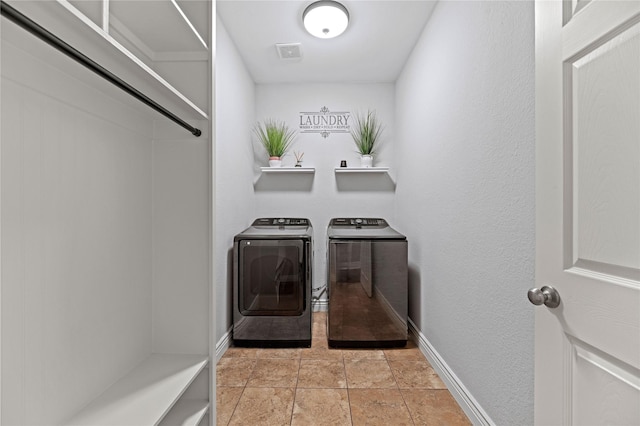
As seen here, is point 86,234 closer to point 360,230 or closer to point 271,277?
point 271,277

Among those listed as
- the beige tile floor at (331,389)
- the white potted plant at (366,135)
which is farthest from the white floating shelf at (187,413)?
the white potted plant at (366,135)

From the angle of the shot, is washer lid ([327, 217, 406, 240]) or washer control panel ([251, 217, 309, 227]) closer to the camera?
washer lid ([327, 217, 406, 240])

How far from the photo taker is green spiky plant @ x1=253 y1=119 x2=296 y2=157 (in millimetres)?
3332

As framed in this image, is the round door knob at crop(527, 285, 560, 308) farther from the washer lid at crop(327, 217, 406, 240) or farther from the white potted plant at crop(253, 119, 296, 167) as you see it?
the white potted plant at crop(253, 119, 296, 167)

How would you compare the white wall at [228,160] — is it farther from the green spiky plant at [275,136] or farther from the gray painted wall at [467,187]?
the green spiky plant at [275,136]

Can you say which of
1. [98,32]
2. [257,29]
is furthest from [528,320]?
[257,29]

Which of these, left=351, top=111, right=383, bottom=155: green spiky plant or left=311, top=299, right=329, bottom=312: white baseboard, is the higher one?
left=351, top=111, right=383, bottom=155: green spiky plant

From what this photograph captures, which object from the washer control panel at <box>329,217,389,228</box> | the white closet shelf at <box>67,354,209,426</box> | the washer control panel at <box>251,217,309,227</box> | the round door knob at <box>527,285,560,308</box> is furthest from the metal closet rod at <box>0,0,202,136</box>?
the washer control panel at <box>329,217,389,228</box>

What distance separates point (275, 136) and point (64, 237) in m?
2.54

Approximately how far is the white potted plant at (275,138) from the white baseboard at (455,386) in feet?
6.88

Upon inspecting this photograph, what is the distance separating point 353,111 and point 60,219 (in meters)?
3.00

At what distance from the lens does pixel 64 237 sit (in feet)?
3.13

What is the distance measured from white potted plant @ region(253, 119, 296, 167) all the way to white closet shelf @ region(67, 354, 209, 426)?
2.31m

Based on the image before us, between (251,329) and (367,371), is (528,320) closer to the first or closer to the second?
(367,371)
